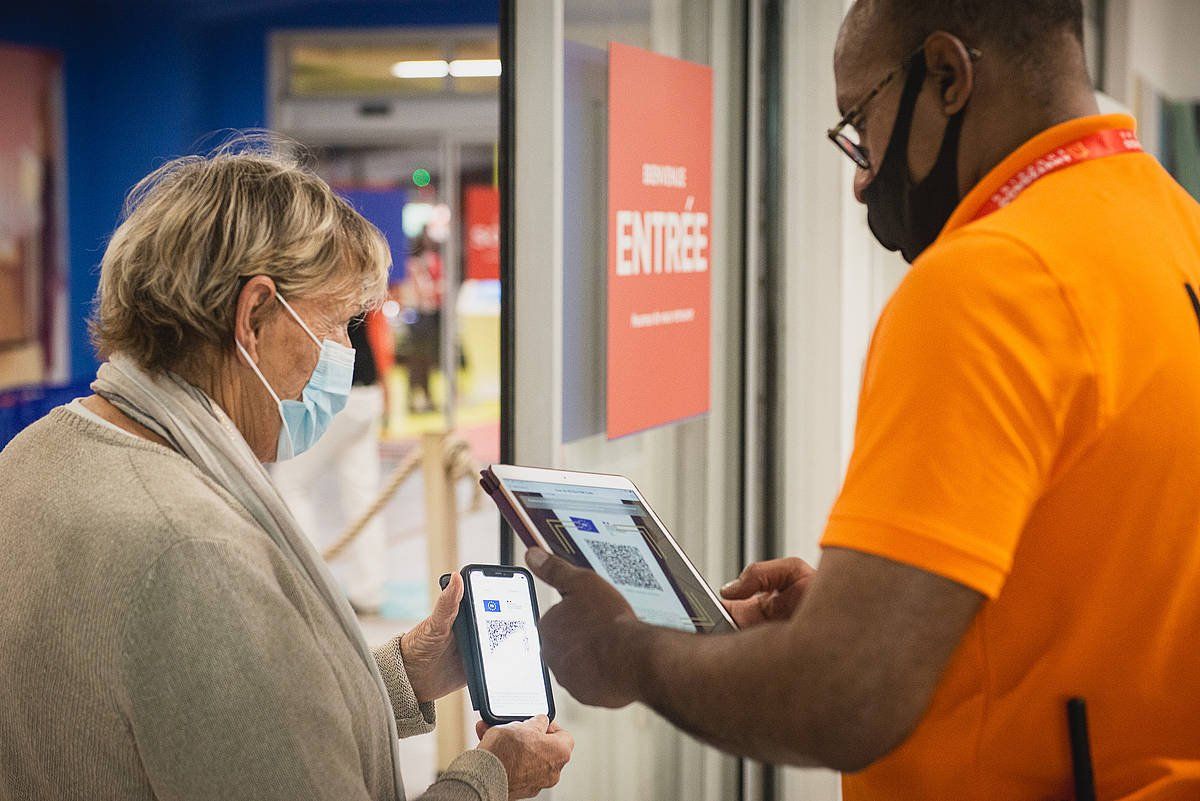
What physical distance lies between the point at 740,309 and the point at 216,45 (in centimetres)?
705

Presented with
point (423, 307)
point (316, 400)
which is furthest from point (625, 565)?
point (423, 307)

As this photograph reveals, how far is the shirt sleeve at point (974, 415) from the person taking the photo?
100 cm

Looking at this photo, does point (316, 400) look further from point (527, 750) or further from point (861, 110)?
point (861, 110)

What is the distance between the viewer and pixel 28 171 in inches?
330

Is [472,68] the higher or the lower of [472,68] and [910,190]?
the higher

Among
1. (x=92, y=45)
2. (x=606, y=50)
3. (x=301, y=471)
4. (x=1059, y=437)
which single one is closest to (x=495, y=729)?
(x=1059, y=437)

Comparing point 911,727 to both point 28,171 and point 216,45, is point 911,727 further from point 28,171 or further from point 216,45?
point 216,45

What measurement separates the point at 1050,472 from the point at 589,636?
18.1 inches

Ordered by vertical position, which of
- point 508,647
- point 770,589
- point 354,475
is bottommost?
point 354,475

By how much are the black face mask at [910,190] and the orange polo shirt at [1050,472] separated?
0.23 ft

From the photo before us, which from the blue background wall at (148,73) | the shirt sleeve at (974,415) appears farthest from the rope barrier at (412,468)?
the blue background wall at (148,73)

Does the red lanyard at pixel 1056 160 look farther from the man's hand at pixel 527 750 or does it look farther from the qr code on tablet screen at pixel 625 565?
the man's hand at pixel 527 750

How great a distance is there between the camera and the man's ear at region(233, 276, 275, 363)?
4.98ft

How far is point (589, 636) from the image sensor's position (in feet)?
4.09
